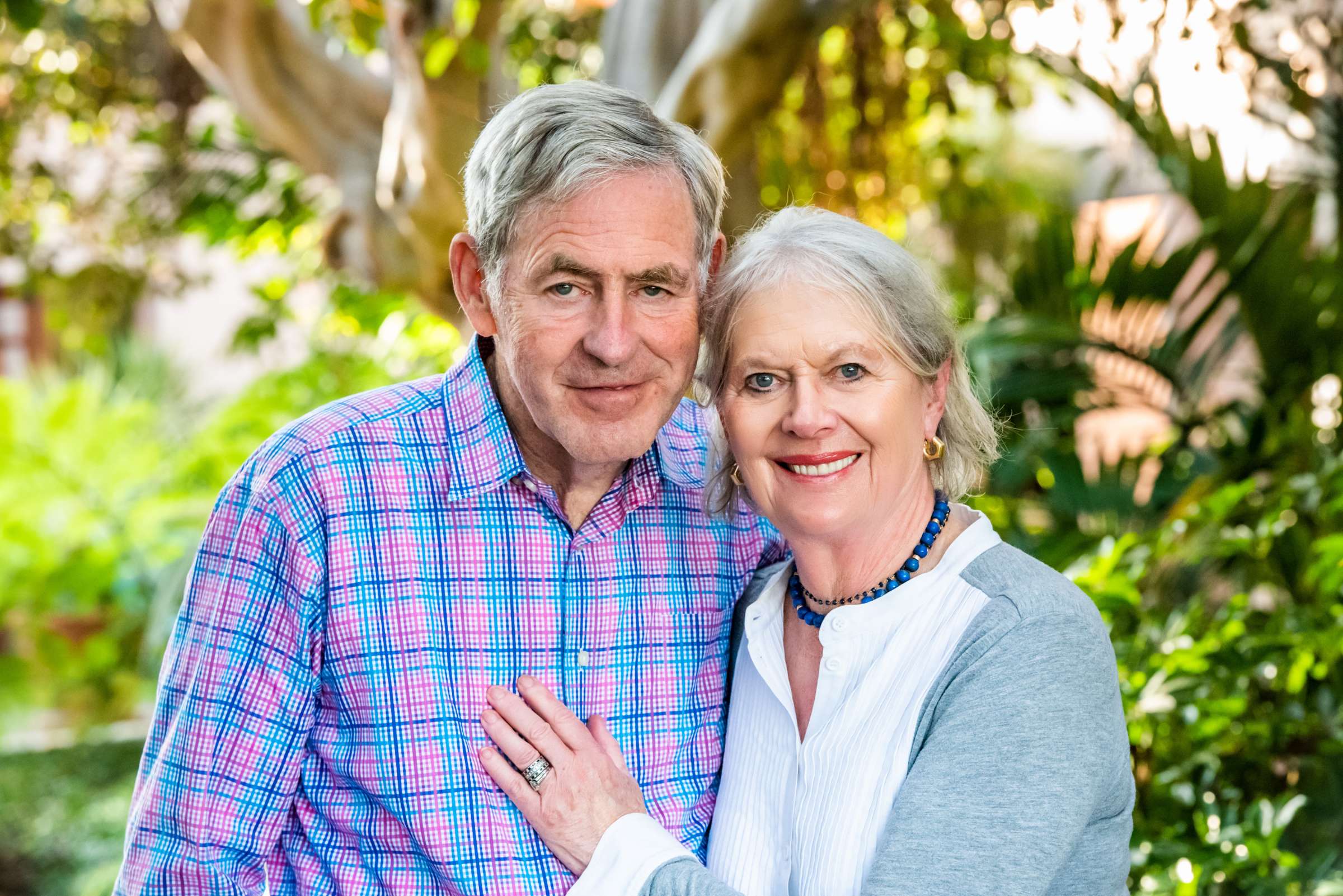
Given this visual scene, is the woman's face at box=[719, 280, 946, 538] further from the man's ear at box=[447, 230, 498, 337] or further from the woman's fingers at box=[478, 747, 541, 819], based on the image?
the woman's fingers at box=[478, 747, 541, 819]

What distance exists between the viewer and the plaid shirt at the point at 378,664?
1668 millimetres

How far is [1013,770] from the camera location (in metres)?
1.43

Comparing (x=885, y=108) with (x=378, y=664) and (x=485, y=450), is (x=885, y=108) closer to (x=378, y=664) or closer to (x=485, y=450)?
(x=485, y=450)

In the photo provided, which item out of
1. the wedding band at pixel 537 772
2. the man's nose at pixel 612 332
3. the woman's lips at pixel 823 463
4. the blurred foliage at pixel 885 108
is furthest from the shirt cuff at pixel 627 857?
the blurred foliage at pixel 885 108

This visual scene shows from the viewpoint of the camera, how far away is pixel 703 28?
3.41m

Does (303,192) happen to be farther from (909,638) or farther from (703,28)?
(909,638)

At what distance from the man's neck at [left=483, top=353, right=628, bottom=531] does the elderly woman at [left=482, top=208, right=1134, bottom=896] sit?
0.20 m

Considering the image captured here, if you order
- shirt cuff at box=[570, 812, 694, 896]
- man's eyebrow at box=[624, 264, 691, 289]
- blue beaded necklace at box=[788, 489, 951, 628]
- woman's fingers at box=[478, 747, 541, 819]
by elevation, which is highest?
man's eyebrow at box=[624, 264, 691, 289]

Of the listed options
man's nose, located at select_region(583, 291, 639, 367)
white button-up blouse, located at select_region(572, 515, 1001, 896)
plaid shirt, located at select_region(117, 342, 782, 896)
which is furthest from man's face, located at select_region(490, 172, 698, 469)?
white button-up blouse, located at select_region(572, 515, 1001, 896)

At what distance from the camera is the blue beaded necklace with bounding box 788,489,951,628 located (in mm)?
1702

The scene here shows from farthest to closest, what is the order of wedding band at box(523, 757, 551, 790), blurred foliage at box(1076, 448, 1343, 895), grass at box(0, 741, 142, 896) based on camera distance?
grass at box(0, 741, 142, 896)
blurred foliage at box(1076, 448, 1343, 895)
wedding band at box(523, 757, 551, 790)

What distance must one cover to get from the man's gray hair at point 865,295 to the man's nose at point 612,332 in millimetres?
132

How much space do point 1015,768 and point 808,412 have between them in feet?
1.63

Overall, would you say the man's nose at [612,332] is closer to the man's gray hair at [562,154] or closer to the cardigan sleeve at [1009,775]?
the man's gray hair at [562,154]
